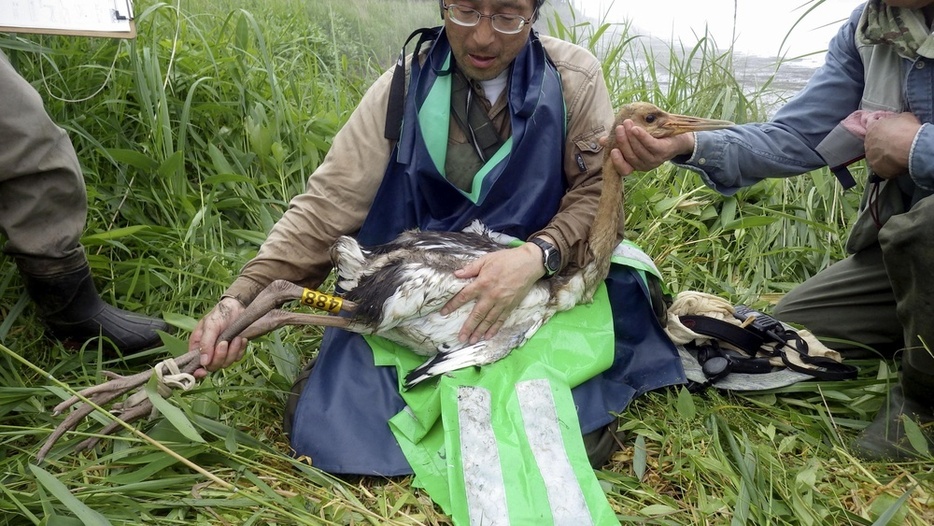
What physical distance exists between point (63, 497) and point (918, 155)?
2742 millimetres

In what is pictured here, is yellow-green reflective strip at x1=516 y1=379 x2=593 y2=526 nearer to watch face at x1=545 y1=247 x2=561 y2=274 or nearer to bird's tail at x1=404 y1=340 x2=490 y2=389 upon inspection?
bird's tail at x1=404 y1=340 x2=490 y2=389

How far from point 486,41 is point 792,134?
1300 millimetres

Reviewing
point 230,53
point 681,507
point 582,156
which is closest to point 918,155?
point 582,156

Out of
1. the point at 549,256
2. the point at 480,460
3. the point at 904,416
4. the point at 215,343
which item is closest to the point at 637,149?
the point at 549,256

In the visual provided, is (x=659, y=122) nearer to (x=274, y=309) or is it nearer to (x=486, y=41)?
(x=486, y=41)

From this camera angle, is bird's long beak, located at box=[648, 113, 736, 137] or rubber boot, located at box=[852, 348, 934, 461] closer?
rubber boot, located at box=[852, 348, 934, 461]

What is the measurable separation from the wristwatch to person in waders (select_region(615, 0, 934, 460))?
0.37m

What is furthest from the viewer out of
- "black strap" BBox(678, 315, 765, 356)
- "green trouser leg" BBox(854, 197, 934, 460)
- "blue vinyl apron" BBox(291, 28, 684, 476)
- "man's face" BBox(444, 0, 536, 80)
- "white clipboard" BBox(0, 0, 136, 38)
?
"black strap" BBox(678, 315, 765, 356)

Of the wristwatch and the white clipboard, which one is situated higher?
the white clipboard

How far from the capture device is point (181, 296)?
335cm

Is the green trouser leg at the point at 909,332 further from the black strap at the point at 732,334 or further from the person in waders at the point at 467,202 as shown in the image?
the person in waders at the point at 467,202

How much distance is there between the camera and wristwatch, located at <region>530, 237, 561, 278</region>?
273cm

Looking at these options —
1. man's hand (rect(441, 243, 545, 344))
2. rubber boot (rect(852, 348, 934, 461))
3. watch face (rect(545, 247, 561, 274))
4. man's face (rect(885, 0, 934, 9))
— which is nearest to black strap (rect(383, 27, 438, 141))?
man's hand (rect(441, 243, 545, 344))

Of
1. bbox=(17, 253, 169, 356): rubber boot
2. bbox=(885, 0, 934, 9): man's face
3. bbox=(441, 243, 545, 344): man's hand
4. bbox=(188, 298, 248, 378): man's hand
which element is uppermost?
bbox=(885, 0, 934, 9): man's face
